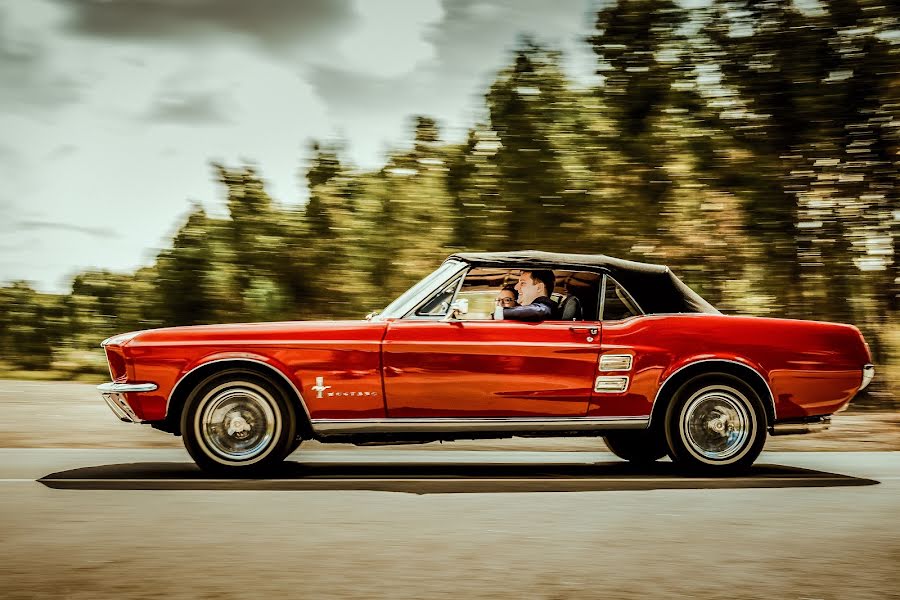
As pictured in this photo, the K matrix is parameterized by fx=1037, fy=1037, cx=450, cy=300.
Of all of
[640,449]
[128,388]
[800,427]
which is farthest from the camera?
[640,449]

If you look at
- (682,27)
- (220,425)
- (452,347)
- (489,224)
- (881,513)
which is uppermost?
(682,27)

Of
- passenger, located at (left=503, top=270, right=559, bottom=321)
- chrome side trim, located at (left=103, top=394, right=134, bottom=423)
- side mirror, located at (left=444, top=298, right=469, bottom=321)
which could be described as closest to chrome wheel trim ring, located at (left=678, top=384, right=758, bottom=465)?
passenger, located at (left=503, top=270, right=559, bottom=321)

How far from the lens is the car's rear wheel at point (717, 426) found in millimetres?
7582

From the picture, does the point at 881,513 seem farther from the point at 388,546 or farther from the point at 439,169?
the point at 439,169

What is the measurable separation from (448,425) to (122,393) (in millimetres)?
2269

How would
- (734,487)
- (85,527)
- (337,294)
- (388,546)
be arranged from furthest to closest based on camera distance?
(337,294)
(734,487)
(85,527)
(388,546)

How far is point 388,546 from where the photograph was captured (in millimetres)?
5070

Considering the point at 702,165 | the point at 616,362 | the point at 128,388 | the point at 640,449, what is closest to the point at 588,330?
the point at 616,362

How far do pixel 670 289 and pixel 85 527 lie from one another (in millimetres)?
4500

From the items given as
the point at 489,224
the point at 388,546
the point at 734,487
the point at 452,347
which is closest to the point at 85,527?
the point at 388,546

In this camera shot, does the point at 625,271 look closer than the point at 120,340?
No

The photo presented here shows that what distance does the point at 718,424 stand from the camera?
766 centimetres

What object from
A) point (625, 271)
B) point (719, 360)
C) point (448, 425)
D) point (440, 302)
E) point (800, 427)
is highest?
point (625, 271)

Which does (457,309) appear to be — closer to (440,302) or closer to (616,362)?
(440,302)
